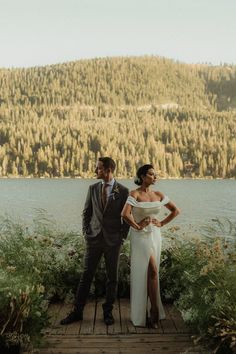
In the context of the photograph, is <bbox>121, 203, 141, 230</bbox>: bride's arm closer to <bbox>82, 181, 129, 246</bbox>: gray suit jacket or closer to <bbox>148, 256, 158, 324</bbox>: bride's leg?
<bbox>82, 181, 129, 246</bbox>: gray suit jacket

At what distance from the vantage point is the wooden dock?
17.2ft

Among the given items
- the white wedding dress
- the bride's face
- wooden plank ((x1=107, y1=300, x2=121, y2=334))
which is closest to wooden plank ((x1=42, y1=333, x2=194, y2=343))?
wooden plank ((x1=107, y1=300, x2=121, y2=334))

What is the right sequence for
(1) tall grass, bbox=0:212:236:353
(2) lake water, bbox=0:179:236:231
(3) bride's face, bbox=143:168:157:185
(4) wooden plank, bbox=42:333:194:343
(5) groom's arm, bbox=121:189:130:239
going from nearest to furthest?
(1) tall grass, bbox=0:212:236:353 → (4) wooden plank, bbox=42:333:194:343 → (3) bride's face, bbox=143:168:157:185 → (5) groom's arm, bbox=121:189:130:239 → (2) lake water, bbox=0:179:236:231

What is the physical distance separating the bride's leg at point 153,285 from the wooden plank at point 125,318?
0.28 meters

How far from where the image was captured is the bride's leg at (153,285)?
6059mm

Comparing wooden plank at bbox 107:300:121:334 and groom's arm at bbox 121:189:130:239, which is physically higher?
groom's arm at bbox 121:189:130:239

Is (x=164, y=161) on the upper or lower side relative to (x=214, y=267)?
lower

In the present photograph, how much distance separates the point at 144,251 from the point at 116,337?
1002mm

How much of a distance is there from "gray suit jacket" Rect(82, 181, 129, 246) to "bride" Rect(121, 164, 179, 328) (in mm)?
162

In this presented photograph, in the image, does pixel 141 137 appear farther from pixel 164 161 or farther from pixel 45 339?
pixel 45 339

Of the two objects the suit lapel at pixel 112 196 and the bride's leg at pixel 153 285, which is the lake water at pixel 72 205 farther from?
the bride's leg at pixel 153 285

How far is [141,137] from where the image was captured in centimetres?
18500

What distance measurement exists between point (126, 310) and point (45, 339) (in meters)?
1.59

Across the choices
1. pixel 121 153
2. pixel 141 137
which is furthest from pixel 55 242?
pixel 141 137
